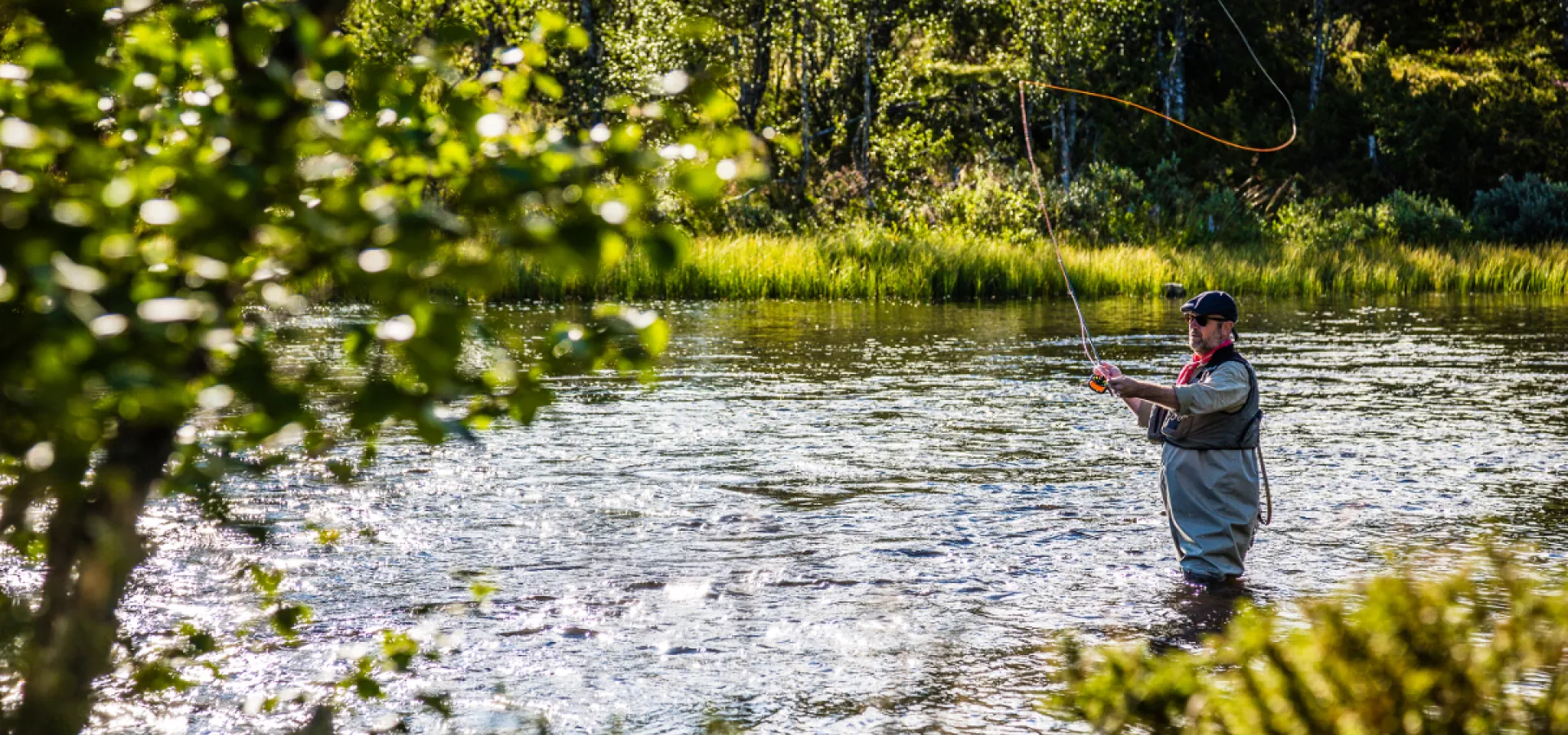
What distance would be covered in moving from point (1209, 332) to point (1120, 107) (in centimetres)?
3301

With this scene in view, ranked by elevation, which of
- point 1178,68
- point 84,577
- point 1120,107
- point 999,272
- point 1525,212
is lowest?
point 999,272

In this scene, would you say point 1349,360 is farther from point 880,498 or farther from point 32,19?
point 32,19

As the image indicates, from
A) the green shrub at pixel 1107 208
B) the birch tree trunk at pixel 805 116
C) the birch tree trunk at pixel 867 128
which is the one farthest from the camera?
the birch tree trunk at pixel 805 116

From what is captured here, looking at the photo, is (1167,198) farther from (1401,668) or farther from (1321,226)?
(1401,668)

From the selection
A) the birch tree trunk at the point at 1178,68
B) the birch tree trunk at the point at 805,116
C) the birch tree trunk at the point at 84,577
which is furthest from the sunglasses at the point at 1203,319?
the birch tree trunk at the point at 1178,68

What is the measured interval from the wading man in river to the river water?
0.24 metres

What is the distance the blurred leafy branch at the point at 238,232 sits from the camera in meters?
2.08

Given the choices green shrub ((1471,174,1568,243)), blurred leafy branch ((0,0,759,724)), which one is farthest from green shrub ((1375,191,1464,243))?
blurred leafy branch ((0,0,759,724))

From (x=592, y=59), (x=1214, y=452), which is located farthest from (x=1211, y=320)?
(x=592, y=59)

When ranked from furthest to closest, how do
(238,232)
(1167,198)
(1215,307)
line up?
(1167,198) < (1215,307) < (238,232)

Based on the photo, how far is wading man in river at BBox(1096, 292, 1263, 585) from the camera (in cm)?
720

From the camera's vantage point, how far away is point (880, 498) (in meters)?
9.88

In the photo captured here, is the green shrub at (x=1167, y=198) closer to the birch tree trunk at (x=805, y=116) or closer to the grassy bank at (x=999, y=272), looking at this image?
the grassy bank at (x=999, y=272)

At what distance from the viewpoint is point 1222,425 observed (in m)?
7.27
